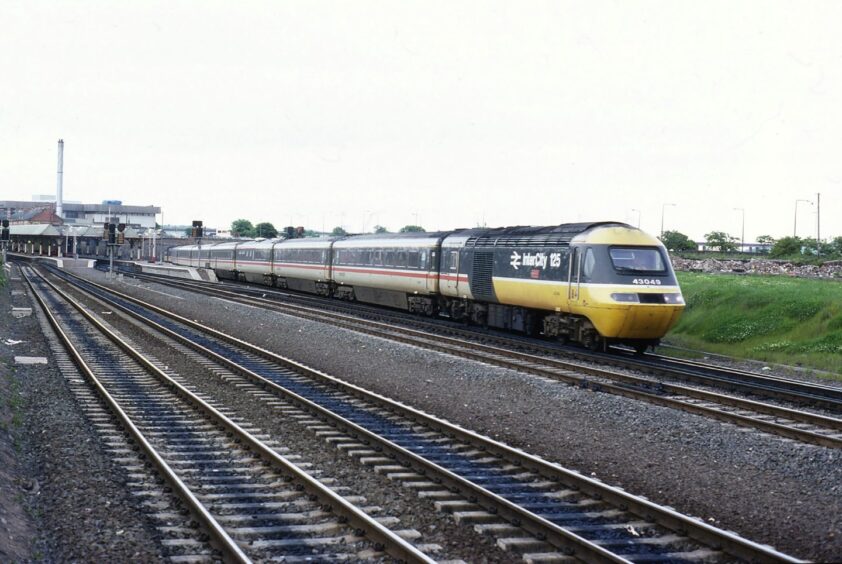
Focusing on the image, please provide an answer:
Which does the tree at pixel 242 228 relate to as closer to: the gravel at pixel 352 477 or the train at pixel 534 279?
the train at pixel 534 279

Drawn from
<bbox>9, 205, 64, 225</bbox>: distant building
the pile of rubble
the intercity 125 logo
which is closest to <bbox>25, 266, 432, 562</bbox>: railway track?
the intercity 125 logo

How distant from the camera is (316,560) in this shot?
7664 millimetres

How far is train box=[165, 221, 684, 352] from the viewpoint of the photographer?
2138cm

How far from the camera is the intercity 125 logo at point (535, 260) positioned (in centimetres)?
2345

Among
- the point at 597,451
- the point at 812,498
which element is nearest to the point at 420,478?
the point at 597,451

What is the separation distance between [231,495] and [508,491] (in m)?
3.06

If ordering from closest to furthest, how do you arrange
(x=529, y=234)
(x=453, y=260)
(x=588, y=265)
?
(x=588, y=265) < (x=529, y=234) < (x=453, y=260)

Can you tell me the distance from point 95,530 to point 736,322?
24.4 m

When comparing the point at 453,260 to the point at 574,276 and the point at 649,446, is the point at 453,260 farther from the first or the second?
the point at 649,446

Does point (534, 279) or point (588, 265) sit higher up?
point (588, 265)

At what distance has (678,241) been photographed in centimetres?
9369

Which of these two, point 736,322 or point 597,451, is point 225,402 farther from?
point 736,322

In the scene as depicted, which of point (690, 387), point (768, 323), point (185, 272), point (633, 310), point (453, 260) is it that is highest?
point (453, 260)

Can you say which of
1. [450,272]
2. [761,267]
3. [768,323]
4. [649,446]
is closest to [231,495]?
[649,446]
